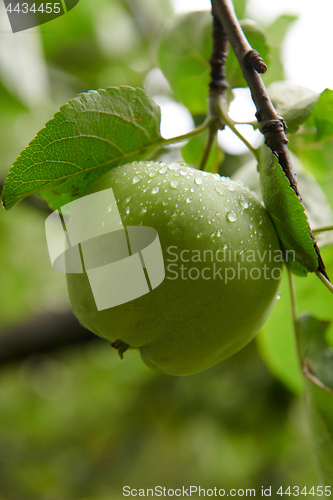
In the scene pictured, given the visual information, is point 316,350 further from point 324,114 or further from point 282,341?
point 324,114

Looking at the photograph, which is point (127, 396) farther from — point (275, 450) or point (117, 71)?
point (117, 71)

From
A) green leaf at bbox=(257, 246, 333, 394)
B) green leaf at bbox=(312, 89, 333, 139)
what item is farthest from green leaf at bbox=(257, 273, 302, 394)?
green leaf at bbox=(312, 89, 333, 139)

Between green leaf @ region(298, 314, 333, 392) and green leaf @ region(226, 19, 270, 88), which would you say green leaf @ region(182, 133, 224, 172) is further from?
green leaf @ region(298, 314, 333, 392)

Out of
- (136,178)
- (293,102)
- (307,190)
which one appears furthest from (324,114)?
(136,178)

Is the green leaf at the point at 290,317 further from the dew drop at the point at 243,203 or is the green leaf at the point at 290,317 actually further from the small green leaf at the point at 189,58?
the small green leaf at the point at 189,58

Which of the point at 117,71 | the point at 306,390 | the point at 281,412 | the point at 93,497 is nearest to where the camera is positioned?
the point at 306,390

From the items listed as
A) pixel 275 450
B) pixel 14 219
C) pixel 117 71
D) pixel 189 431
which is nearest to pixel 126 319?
pixel 117 71
